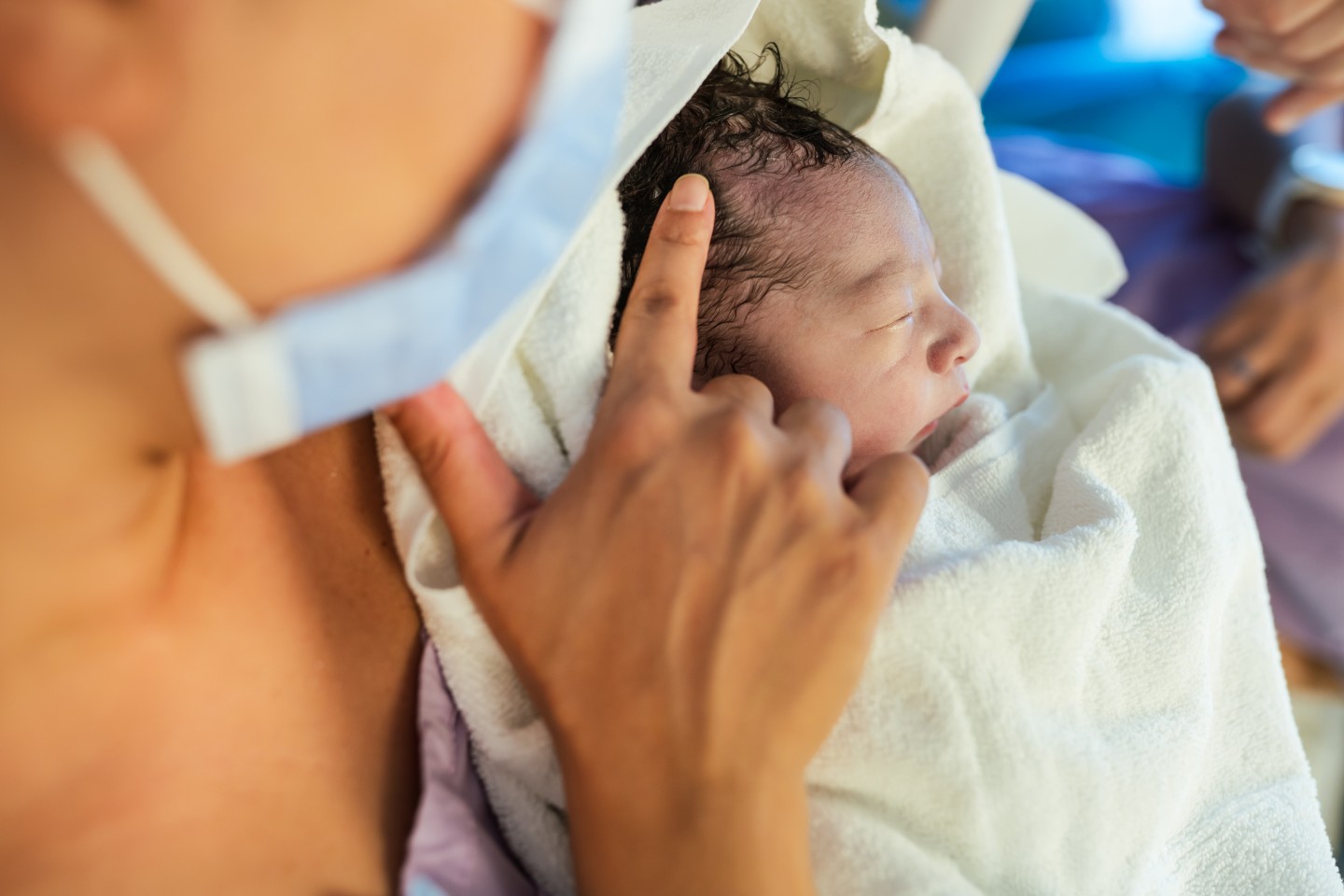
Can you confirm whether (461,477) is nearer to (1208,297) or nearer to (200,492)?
(200,492)

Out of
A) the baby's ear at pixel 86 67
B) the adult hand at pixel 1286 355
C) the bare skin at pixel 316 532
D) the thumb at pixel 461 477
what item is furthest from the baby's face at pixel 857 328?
the adult hand at pixel 1286 355

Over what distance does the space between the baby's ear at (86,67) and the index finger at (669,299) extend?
34 cm

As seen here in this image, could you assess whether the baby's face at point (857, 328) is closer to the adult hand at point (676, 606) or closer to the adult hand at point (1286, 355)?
the adult hand at point (676, 606)

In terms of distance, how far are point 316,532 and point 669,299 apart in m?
0.28

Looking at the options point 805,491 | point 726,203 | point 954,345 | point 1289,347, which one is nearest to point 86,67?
point 805,491

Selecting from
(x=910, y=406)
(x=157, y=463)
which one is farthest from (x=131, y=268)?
(x=910, y=406)

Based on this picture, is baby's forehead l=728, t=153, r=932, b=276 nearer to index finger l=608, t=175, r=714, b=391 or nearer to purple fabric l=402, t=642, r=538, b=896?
index finger l=608, t=175, r=714, b=391

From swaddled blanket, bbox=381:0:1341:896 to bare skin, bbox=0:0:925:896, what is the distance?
0.20ft

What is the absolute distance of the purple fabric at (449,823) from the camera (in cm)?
65

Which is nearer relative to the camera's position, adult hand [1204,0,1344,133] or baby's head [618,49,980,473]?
baby's head [618,49,980,473]

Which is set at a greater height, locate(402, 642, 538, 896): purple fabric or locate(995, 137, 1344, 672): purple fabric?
locate(402, 642, 538, 896): purple fabric

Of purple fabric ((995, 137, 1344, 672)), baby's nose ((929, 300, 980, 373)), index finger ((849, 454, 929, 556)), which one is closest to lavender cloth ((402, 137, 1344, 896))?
purple fabric ((995, 137, 1344, 672))

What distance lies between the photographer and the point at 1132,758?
2.48 ft

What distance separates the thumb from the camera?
0.63m
